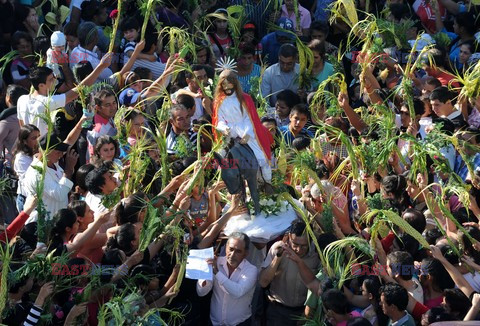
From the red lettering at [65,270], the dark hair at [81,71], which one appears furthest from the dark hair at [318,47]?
the red lettering at [65,270]

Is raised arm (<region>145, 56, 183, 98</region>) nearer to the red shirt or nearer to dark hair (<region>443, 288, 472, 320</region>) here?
the red shirt

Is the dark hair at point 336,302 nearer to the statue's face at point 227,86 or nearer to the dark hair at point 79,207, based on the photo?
the statue's face at point 227,86

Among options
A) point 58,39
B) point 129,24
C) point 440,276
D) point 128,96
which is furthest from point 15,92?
point 440,276

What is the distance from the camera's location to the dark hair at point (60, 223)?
995cm

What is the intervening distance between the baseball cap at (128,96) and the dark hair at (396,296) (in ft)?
13.4

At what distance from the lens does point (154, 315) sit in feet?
29.9

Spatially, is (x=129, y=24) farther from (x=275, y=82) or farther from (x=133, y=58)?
(x=275, y=82)

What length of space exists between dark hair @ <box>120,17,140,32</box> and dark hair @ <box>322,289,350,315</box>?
524 cm

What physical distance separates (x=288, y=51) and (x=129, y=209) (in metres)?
4.04

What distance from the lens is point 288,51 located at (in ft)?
44.8

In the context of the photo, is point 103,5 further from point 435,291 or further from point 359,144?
point 435,291

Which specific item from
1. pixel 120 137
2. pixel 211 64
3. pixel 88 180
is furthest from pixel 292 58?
pixel 88 180

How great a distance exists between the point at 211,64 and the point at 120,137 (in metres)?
2.44

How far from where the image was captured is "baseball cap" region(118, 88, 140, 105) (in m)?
12.4
